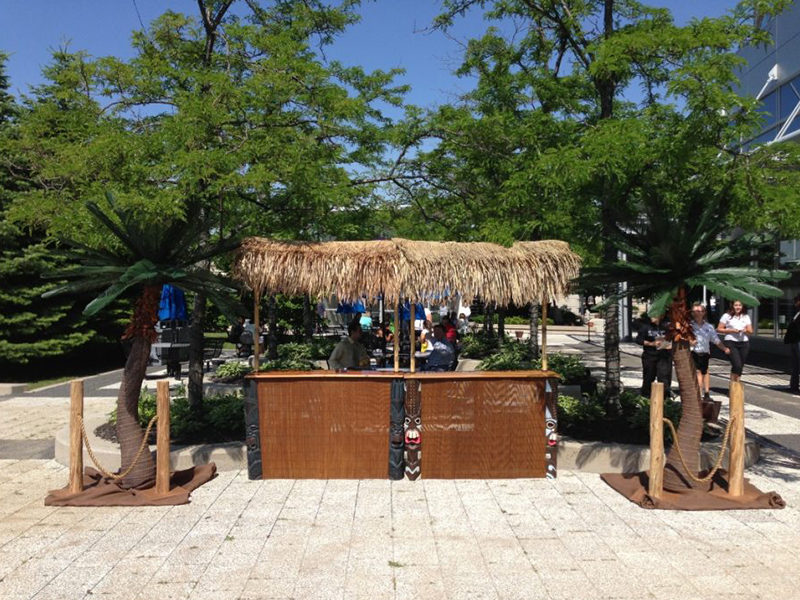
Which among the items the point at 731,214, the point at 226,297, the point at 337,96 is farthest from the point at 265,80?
the point at 731,214

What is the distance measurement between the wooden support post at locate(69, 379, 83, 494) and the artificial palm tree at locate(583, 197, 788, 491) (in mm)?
5845

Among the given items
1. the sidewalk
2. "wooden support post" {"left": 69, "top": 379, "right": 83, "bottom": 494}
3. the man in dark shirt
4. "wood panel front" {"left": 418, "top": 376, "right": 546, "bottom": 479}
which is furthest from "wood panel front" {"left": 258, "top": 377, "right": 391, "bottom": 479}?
the man in dark shirt

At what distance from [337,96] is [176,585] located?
6.55 metres

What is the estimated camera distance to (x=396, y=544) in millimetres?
5762

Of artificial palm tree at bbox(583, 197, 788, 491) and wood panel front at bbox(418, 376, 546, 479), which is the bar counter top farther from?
artificial palm tree at bbox(583, 197, 788, 491)

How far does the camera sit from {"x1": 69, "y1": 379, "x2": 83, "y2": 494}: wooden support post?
22.9 feet

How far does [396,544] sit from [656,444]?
2.90 m

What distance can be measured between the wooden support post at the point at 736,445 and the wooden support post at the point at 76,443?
6730 millimetres

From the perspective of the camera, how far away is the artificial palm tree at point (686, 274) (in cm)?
676

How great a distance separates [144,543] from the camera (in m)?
5.80

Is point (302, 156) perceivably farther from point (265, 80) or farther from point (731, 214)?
point (731, 214)

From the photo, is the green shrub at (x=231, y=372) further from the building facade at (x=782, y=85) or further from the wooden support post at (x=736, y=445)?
the building facade at (x=782, y=85)

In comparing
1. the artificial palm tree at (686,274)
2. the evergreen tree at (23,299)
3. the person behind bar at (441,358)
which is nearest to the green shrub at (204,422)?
the person behind bar at (441,358)

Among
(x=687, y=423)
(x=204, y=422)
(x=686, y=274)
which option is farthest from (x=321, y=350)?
(x=686, y=274)
